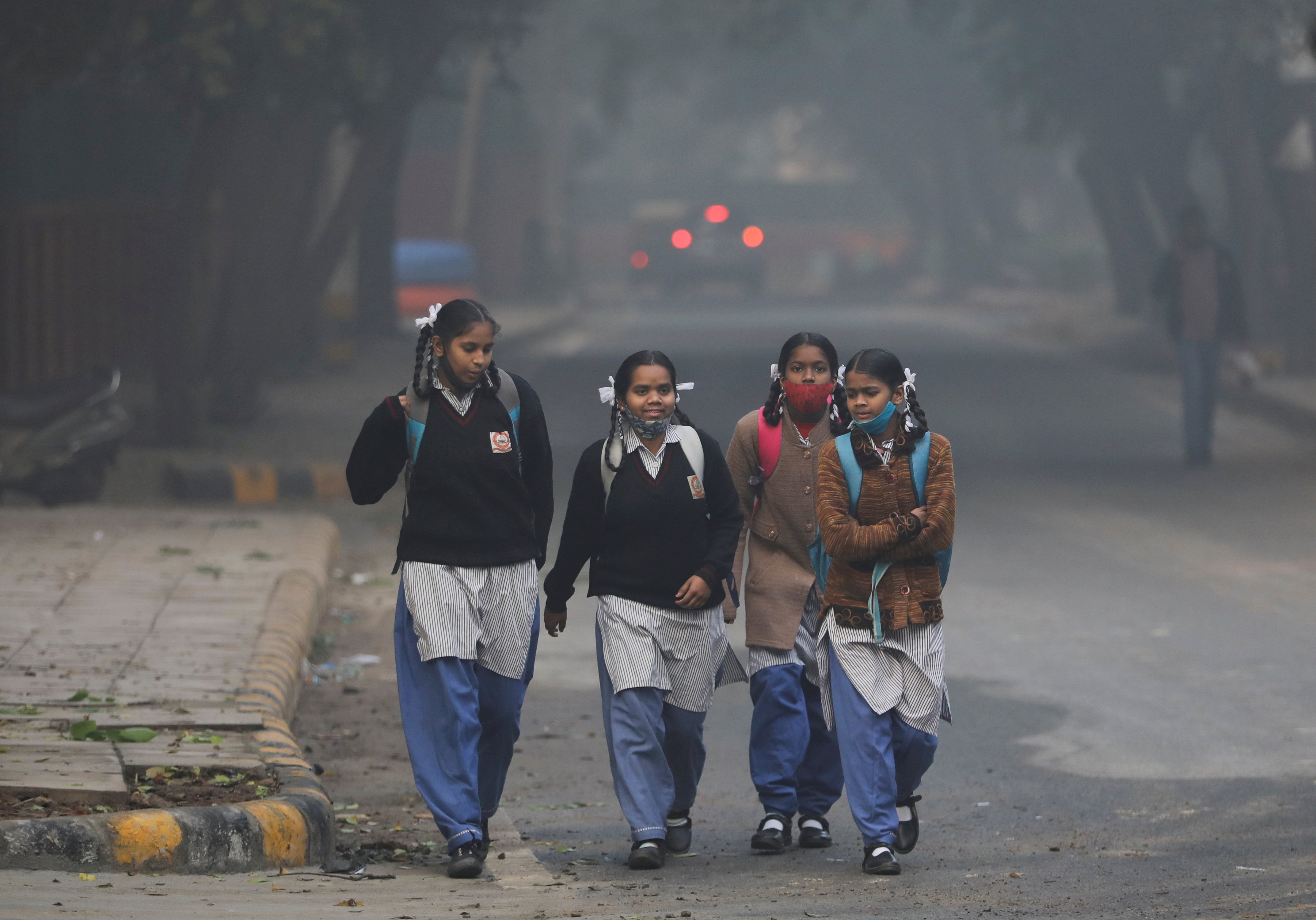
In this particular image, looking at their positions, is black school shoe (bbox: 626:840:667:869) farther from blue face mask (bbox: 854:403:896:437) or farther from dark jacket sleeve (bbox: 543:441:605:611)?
blue face mask (bbox: 854:403:896:437)

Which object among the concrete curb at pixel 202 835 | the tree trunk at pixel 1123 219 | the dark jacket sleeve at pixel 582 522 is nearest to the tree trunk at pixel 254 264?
the concrete curb at pixel 202 835

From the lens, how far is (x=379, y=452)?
5777mm

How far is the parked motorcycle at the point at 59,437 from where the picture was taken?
1282 cm

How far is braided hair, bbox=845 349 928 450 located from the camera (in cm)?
555

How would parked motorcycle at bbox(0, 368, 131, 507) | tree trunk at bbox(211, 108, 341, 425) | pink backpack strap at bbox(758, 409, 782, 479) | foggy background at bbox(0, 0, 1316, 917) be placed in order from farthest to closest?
1. tree trunk at bbox(211, 108, 341, 425)
2. parked motorcycle at bbox(0, 368, 131, 507)
3. foggy background at bbox(0, 0, 1316, 917)
4. pink backpack strap at bbox(758, 409, 782, 479)

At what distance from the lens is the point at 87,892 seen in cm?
482

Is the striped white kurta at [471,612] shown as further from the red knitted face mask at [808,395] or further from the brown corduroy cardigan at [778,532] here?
the red knitted face mask at [808,395]

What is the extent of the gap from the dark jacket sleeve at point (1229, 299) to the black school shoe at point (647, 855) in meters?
10.4

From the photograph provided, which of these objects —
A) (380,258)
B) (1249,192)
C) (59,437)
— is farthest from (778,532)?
(380,258)

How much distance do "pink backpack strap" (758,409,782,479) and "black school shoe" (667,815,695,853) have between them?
1.07m

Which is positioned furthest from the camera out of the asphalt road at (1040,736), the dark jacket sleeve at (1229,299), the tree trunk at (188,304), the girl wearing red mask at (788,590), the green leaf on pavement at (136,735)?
the tree trunk at (188,304)

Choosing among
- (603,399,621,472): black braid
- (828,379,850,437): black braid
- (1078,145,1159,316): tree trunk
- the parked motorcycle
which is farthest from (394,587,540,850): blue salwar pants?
(1078,145,1159,316): tree trunk

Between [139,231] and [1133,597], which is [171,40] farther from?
[1133,597]

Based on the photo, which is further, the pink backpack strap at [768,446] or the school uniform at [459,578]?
the pink backpack strap at [768,446]
